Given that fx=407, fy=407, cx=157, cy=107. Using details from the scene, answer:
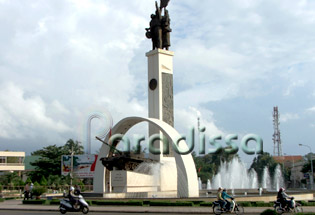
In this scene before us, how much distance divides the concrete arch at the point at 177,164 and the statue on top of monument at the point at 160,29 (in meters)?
6.89

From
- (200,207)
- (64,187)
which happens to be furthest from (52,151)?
(200,207)

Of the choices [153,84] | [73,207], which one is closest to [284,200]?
[73,207]

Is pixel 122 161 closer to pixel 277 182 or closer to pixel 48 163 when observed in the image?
pixel 277 182

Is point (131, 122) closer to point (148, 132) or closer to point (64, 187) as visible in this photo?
point (148, 132)

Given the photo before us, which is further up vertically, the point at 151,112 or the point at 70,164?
the point at 151,112

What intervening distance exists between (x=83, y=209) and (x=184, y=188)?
28.2 ft

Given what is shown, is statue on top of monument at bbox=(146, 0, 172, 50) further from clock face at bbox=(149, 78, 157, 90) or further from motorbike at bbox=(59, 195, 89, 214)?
motorbike at bbox=(59, 195, 89, 214)

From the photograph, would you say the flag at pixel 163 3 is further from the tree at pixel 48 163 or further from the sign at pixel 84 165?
the tree at pixel 48 163

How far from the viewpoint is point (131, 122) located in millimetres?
27094

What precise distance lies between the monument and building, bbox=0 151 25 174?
121 ft

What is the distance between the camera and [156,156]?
27734mm

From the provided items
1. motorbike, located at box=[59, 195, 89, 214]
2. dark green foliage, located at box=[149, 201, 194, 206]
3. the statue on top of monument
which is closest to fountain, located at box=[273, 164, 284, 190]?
the statue on top of monument

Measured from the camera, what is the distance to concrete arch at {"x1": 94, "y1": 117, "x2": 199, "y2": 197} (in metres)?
22.4

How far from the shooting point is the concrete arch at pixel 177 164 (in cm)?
2238
